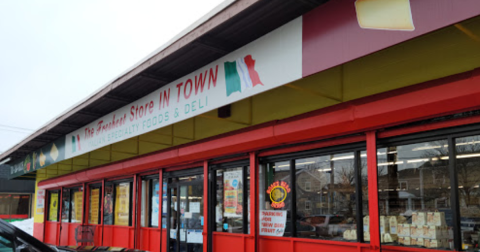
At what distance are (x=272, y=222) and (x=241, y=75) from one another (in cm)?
367

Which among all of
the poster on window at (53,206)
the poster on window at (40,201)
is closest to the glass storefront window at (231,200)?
the poster on window at (53,206)

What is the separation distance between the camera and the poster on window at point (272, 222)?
8.19m

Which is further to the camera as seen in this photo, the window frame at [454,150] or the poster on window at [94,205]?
the poster on window at [94,205]

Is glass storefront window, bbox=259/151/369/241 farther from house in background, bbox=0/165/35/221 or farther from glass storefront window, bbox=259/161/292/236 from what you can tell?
house in background, bbox=0/165/35/221

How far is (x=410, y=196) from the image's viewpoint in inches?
244

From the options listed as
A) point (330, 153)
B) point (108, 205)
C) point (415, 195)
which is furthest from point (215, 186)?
point (108, 205)

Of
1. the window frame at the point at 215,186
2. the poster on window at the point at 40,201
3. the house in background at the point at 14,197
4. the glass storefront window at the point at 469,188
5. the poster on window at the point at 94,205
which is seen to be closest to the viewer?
the glass storefront window at the point at 469,188

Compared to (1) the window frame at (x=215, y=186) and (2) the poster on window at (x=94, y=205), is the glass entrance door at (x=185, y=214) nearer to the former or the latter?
(1) the window frame at (x=215, y=186)

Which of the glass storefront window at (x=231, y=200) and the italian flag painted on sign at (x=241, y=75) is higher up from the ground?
the italian flag painted on sign at (x=241, y=75)

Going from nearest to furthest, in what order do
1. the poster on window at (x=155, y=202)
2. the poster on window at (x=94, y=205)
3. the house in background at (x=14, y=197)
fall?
the poster on window at (x=155, y=202) → the poster on window at (x=94, y=205) → the house in background at (x=14, y=197)

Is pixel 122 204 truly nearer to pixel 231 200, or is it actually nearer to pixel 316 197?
pixel 231 200

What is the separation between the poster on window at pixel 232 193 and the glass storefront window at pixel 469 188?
459 cm

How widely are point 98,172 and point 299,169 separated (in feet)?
29.6

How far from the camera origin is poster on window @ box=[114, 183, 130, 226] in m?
14.0
